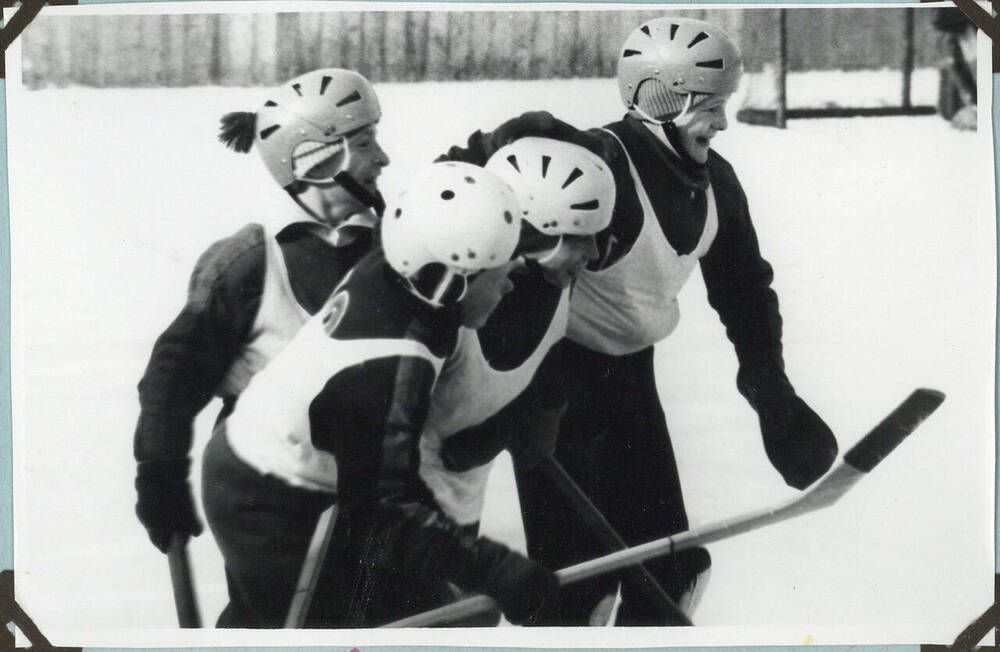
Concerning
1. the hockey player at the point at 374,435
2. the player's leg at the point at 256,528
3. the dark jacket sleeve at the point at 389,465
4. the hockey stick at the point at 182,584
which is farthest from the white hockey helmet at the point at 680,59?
the hockey stick at the point at 182,584

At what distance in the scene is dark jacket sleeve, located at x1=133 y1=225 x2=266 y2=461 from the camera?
2.30m

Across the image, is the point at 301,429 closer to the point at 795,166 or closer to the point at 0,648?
the point at 0,648

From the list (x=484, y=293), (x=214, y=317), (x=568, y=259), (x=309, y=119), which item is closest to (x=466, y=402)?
(x=484, y=293)

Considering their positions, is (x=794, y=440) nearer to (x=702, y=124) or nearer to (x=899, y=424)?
(x=899, y=424)

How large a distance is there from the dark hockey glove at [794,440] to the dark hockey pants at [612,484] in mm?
230

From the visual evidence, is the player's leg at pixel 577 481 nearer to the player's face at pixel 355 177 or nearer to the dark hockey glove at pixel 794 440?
the dark hockey glove at pixel 794 440

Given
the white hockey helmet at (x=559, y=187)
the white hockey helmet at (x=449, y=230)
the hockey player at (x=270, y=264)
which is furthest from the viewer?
the hockey player at (x=270, y=264)

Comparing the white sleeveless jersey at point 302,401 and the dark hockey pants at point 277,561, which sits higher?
the white sleeveless jersey at point 302,401

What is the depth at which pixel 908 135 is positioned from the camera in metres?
2.45

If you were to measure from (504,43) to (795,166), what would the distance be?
0.71 metres

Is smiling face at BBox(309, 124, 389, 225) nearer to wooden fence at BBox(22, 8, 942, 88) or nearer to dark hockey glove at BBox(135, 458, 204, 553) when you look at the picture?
wooden fence at BBox(22, 8, 942, 88)

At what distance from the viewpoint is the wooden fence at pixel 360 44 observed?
2391 mm

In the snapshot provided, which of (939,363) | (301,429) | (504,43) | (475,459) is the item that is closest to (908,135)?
(939,363)

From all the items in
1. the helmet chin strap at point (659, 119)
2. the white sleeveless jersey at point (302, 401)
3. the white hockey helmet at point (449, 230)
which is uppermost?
the helmet chin strap at point (659, 119)
